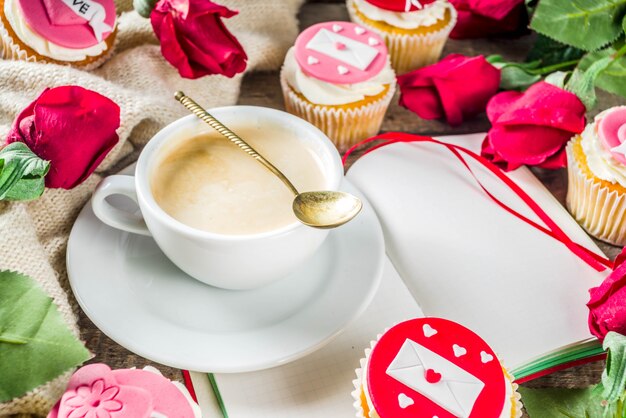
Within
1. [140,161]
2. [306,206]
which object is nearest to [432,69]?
[306,206]

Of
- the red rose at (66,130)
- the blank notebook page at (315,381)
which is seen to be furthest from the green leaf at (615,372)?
the red rose at (66,130)

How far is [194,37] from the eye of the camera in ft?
3.88

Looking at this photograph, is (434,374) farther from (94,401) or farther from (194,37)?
(194,37)

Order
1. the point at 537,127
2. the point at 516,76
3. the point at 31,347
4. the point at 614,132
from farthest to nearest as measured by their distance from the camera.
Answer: the point at 516,76
the point at 537,127
the point at 614,132
the point at 31,347

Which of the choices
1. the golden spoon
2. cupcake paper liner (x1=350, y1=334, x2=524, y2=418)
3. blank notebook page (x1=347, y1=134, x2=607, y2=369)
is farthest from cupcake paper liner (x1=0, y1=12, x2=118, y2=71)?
cupcake paper liner (x1=350, y1=334, x2=524, y2=418)

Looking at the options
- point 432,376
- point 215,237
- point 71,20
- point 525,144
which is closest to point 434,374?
point 432,376

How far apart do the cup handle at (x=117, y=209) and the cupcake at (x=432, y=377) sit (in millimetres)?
368

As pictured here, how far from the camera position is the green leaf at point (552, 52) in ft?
4.61

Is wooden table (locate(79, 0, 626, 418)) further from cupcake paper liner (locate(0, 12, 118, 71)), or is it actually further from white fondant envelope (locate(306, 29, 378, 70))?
cupcake paper liner (locate(0, 12, 118, 71))

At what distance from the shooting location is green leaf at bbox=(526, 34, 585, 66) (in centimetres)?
141

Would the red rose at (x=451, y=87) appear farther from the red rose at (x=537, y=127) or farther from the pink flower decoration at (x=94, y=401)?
the pink flower decoration at (x=94, y=401)

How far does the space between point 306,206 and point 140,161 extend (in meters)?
0.23

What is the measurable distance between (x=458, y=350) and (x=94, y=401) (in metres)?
0.42

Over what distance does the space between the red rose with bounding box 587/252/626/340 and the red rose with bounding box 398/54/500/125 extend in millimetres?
490
